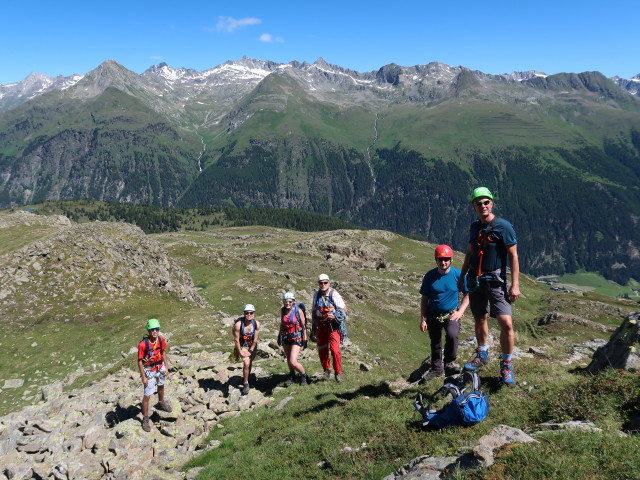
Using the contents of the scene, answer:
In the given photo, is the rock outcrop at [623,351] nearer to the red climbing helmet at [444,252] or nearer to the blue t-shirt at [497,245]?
the blue t-shirt at [497,245]

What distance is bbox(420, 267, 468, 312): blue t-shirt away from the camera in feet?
41.7

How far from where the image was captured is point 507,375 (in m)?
11.3

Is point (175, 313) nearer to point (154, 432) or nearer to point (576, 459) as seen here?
point (154, 432)

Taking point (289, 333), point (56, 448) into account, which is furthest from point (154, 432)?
point (289, 333)

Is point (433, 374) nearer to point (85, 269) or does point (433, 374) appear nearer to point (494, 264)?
point (494, 264)

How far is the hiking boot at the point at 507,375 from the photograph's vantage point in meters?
11.2

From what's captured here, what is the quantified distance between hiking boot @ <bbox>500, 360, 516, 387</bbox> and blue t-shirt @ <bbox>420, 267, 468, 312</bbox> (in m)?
2.29

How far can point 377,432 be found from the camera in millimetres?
10406

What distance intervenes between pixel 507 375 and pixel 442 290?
123 inches

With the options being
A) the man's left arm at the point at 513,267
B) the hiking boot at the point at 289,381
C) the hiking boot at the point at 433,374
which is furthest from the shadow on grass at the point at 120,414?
the man's left arm at the point at 513,267

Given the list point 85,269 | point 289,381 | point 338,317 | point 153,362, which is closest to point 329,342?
point 338,317

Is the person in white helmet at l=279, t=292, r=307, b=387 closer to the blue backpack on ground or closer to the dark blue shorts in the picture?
the blue backpack on ground

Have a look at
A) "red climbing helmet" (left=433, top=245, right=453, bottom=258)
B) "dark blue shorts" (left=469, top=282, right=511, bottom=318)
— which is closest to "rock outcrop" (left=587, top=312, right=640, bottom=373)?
"dark blue shorts" (left=469, top=282, right=511, bottom=318)

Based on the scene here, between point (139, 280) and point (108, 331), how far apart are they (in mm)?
9896
